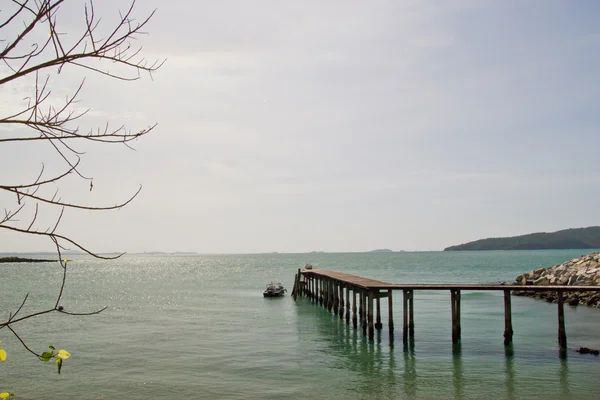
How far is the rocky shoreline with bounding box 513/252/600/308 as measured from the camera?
34031 mm

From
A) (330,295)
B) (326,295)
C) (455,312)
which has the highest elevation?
(455,312)

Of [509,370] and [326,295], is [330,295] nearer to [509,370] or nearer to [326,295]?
[326,295]

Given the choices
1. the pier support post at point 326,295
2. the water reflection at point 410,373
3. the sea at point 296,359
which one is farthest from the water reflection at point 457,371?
the pier support post at point 326,295

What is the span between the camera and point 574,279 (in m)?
35.8

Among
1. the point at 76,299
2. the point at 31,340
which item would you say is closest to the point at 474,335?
the point at 31,340

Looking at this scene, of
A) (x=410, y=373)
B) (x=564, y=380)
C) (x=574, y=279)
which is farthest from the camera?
(x=574, y=279)

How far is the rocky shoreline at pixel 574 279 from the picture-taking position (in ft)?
112

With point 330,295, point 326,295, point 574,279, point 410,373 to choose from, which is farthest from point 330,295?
point 574,279

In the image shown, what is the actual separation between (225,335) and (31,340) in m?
8.47

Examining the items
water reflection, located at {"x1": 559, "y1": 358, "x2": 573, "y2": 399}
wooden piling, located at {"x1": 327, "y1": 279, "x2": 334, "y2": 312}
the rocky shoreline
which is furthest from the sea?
the rocky shoreline

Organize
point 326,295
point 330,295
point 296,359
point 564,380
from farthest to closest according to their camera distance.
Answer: point 326,295 → point 330,295 → point 296,359 → point 564,380

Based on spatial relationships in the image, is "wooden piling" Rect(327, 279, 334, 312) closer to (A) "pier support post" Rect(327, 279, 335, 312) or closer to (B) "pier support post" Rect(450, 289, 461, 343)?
(A) "pier support post" Rect(327, 279, 335, 312)

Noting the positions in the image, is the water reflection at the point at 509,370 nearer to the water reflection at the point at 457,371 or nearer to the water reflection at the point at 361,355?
the water reflection at the point at 457,371

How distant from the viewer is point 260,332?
2522 cm
